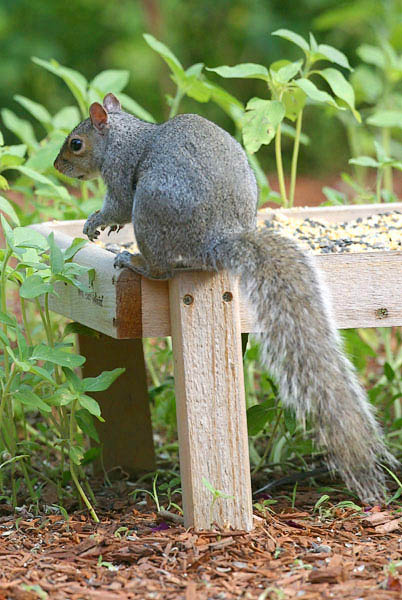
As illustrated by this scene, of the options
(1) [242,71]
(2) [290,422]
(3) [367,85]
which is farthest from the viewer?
(3) [367,85]

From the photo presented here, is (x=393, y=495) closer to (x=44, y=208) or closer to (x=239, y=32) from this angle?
(x=44, y=208)

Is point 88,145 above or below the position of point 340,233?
above

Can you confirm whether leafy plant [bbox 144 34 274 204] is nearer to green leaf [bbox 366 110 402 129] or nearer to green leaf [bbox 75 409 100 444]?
green leaf [bbox 366 110 402 129]

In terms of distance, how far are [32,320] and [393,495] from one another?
4.47 feet

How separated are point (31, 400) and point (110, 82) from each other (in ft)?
4.49

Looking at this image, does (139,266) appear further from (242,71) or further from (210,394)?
(242,71)

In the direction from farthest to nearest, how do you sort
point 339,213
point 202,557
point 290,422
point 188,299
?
point 339,213, point 290,422, point 188,299, point 202,557

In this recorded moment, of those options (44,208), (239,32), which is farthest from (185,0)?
(44,208)

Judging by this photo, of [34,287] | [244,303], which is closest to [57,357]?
[34,287]

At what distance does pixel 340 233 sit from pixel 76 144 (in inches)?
28.0

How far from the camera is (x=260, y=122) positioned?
97.7 inches

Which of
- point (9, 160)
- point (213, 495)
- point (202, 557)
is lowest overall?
point (202, 557)

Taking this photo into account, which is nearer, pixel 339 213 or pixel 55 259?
pixel 55 259

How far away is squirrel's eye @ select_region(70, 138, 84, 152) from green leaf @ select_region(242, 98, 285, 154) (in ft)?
1.39
